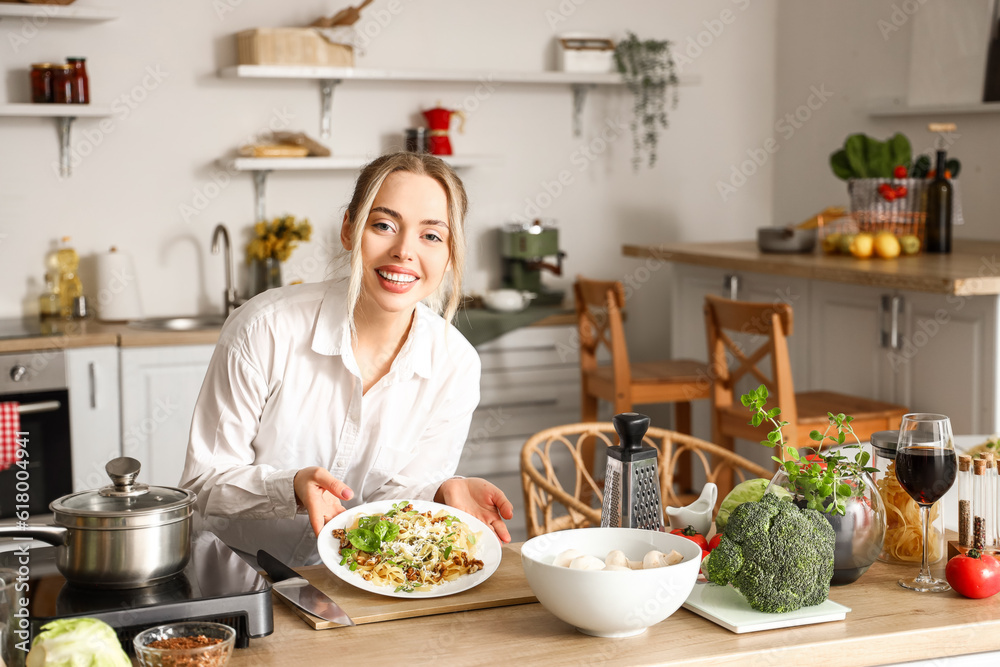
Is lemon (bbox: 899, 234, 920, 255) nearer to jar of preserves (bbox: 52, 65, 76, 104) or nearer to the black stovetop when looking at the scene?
the black stovetop

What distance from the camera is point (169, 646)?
1043 millimetres

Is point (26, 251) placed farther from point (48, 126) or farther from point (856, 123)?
point (856, 123)

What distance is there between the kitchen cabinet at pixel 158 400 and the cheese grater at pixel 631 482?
2.30 meters

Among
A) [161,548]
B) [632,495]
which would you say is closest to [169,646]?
[161,548]

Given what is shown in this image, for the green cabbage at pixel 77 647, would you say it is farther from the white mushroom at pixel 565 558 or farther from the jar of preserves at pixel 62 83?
the jar of preserves at pixel 62 83

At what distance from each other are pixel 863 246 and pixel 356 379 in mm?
2108

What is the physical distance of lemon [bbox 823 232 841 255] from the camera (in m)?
3.53

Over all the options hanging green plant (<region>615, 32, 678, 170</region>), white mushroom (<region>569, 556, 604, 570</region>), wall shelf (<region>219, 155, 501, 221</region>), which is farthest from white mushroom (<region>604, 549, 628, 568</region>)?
hanging green plant (<region>615, 32, 678, 170</region>)

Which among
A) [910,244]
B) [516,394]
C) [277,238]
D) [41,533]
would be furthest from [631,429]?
[277,238]

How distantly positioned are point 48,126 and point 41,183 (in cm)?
20

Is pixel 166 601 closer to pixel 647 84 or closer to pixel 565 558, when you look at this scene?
pixel 565 558

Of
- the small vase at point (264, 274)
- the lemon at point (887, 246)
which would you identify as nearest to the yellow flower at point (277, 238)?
the small vase at point (264, 274)

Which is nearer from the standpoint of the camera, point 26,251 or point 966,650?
point 966,650

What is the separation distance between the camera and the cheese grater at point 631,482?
4.37ft
